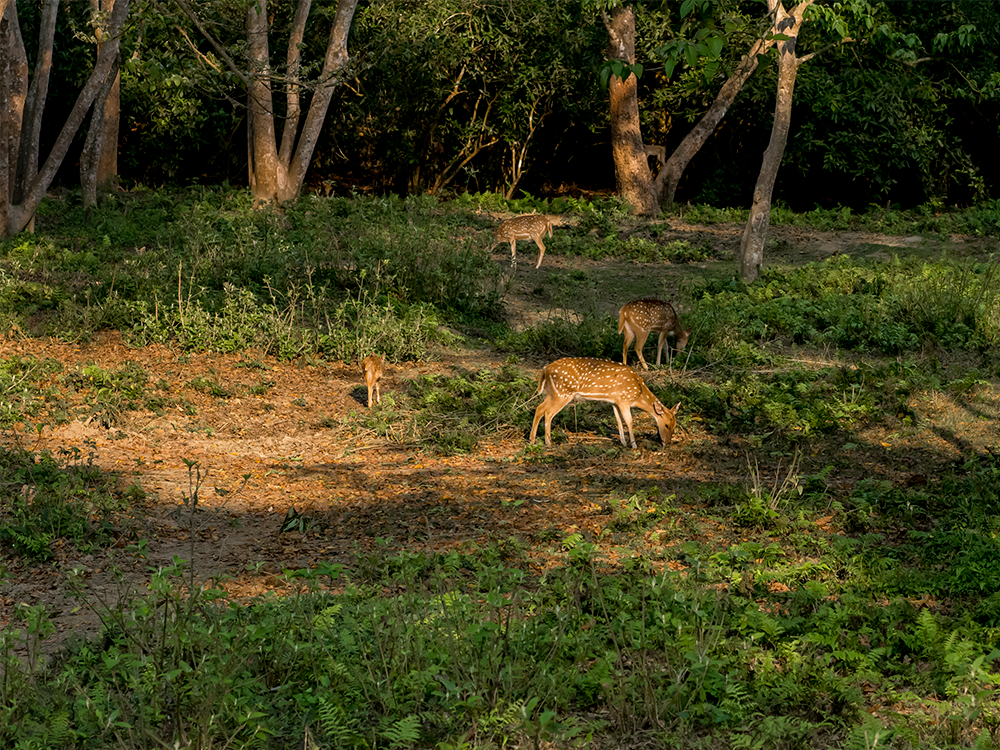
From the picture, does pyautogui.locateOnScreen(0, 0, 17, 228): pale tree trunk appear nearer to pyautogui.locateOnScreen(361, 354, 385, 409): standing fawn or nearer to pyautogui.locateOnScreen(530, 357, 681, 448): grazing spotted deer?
pyautogui.locateOnScreen(361, 354, 385, 409): standing fawn

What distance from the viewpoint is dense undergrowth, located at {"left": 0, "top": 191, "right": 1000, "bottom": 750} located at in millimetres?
4863

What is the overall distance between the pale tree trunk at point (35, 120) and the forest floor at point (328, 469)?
5.60m

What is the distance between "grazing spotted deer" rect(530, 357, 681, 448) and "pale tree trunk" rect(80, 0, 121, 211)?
1070 centimetres

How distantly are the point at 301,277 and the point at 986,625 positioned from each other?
9748 mm

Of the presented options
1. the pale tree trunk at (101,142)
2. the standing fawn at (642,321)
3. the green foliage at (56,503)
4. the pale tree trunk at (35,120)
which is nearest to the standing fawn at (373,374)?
the standing fawn at (642,321)

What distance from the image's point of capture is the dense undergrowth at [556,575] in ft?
16.0

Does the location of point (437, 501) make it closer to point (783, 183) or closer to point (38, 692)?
point (38, 692)

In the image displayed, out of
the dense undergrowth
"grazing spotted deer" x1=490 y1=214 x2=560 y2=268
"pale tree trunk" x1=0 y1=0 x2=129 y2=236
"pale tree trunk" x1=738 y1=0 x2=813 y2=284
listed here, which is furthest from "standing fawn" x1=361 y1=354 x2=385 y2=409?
"pale tree trunk" x1=0 y1=0 x2=129 y2=236

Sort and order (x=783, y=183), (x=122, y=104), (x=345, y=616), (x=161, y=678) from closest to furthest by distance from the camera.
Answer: (x=161, y=678) < (x=345, y=616) < (x=122, y=104) < (x=783, y=183)

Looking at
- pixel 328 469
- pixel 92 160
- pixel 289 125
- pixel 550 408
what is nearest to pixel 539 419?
pixel 550 408

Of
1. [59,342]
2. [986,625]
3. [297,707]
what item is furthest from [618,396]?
[59,342]

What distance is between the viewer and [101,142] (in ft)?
70.6

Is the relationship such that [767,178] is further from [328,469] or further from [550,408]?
[328,469]

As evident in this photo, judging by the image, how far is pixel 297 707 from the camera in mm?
4965
